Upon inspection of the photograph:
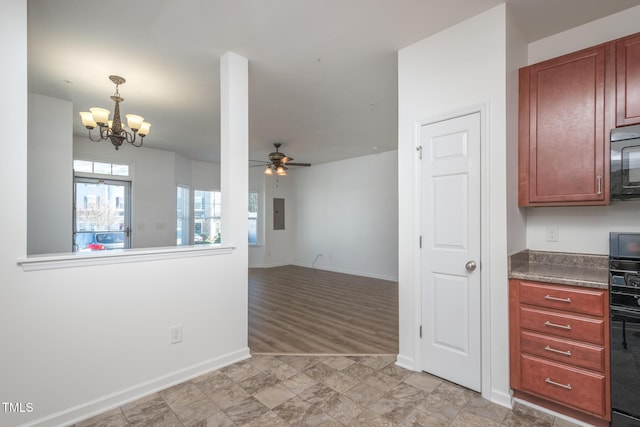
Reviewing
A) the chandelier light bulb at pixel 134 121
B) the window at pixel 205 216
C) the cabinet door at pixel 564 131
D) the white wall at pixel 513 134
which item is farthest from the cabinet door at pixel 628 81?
the window at pixel 205 216

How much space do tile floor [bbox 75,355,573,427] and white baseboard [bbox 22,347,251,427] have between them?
0.16ft

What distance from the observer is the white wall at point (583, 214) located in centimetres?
207

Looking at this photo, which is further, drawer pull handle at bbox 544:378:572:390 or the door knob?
the door knob

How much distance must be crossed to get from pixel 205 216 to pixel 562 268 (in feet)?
22.7

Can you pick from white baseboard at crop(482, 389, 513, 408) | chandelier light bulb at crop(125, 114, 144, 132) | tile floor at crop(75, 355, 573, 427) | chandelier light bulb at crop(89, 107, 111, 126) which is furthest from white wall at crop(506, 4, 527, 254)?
chandelier light bulb at crop(89, 107, 111, 126)

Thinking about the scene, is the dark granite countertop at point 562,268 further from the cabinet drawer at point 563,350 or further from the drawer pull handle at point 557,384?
the drawer pull handle at point 557,384

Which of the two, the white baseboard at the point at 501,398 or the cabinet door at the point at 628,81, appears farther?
the white baseboard at the point at 501,398

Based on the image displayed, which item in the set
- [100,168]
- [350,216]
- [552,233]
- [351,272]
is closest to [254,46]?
[552,233]

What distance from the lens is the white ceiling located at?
2049 mm

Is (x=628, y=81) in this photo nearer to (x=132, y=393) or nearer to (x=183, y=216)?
(x=132, y=393)

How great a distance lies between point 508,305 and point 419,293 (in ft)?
2.05

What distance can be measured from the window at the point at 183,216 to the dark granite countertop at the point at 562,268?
6418mm

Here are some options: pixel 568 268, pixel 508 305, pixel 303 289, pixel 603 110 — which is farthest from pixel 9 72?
→ pixel 303 289

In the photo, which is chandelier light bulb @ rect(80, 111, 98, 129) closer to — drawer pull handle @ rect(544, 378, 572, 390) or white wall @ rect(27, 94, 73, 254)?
white wall @ rect(27, 94, 73, 254)
